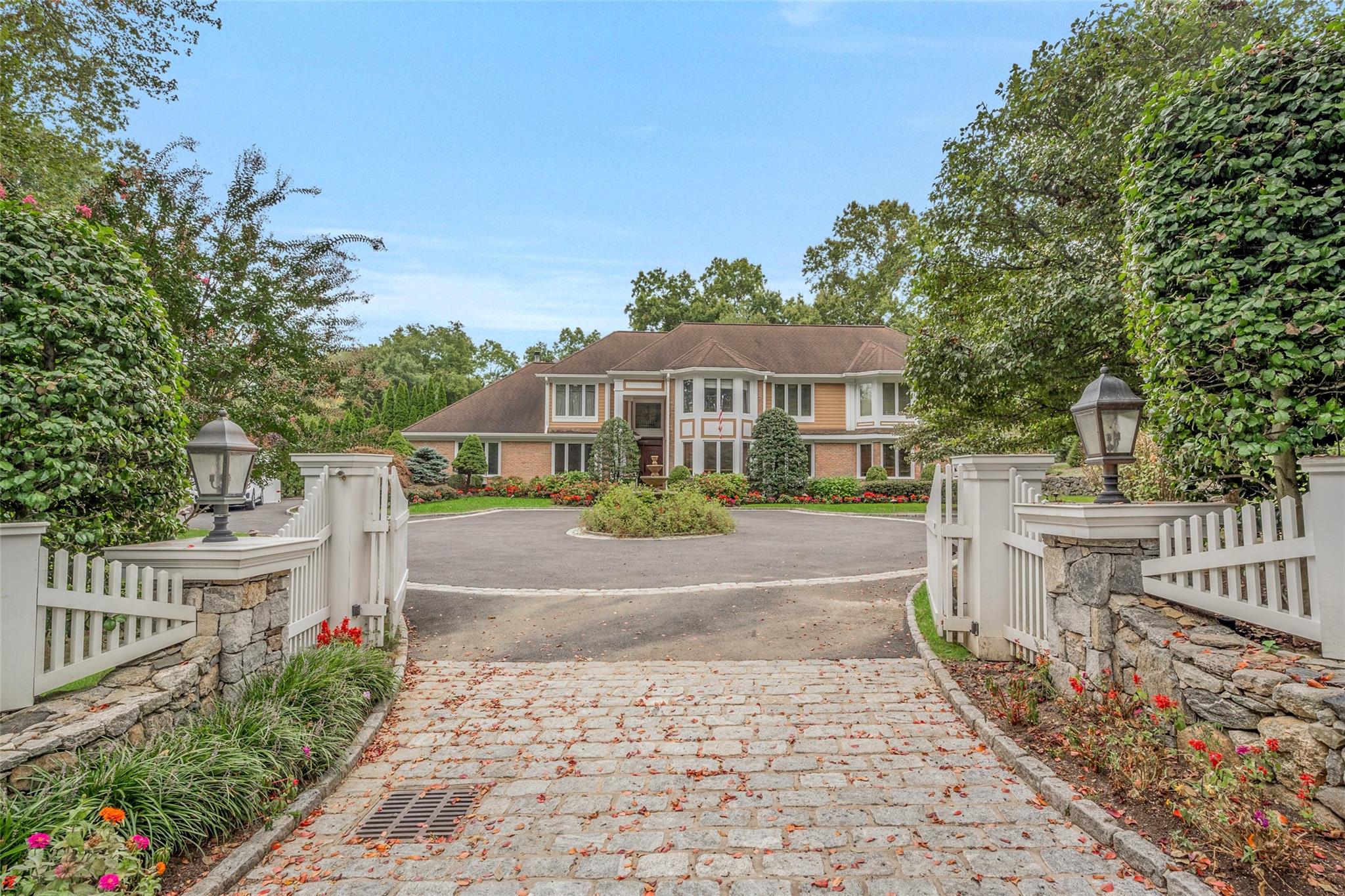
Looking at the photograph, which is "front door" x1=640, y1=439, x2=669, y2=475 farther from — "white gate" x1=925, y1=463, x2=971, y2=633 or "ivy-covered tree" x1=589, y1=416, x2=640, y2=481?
"white gate" x1=925, y1=463, x2=971, y2=633

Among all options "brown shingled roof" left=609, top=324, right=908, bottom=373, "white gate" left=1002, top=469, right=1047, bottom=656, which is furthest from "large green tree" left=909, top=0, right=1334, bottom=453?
"brown shingled roof" left=609, top=324, right=908, bottom=373

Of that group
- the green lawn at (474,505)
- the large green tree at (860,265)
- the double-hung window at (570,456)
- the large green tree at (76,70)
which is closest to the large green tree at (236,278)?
the large green tree at (76,70)

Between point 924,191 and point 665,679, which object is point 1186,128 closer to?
point 665,679

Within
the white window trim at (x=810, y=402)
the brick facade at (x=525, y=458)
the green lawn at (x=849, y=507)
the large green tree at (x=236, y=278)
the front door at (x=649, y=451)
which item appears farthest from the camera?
the front door at (x=649, y=451)

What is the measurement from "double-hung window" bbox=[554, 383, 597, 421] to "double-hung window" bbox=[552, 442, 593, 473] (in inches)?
47.1

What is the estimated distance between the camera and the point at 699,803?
3166 mm

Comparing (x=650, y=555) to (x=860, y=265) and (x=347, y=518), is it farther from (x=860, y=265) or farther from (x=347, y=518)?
(x=860, y=265)

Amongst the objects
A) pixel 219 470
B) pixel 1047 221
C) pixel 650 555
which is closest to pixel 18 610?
pixel 219 470

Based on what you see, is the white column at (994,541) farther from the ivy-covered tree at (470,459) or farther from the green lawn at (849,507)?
the ivy-covered tree at (470,459)

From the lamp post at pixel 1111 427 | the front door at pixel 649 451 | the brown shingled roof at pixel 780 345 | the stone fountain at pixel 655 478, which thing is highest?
the brown shingled roof at pixel 780 345

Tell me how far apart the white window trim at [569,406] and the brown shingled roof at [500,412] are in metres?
0.67

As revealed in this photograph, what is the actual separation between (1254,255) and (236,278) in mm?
9785

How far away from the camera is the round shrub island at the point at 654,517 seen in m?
13.7

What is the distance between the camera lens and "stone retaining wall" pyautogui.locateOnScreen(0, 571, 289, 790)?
101 inches
